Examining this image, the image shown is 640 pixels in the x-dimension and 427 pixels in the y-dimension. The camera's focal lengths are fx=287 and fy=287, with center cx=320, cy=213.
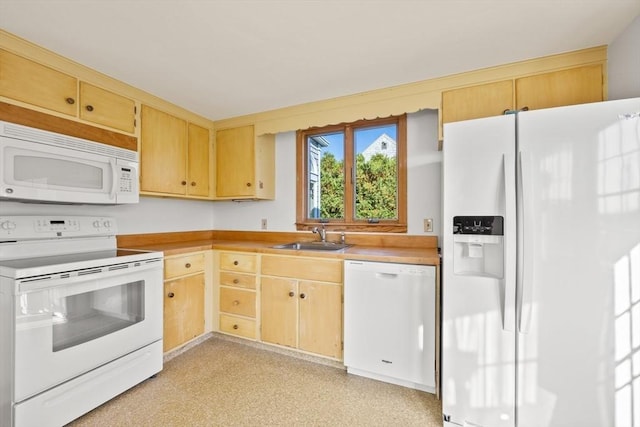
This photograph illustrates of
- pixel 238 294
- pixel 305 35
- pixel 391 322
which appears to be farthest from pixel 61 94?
pixel 391 322

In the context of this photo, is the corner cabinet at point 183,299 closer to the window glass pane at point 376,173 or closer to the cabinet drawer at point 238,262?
the cabinet drawer at point 238,262

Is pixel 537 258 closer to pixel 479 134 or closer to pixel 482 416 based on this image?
pixel 479 134

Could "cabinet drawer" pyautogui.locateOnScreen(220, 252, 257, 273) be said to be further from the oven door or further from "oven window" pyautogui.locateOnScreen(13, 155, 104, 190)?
"oven window" pyautogui.locateOnScreen(13, 155, 104, 190)

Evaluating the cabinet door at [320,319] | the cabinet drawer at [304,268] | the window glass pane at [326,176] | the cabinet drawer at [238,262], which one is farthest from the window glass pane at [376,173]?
the cabinet drawer at [238,262]

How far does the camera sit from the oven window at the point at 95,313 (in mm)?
1616

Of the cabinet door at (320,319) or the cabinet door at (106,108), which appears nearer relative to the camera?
the cabinet door at (106,108)

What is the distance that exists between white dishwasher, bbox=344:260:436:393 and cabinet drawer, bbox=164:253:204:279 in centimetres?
138

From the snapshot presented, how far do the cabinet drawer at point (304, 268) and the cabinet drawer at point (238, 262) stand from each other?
0.13 meters

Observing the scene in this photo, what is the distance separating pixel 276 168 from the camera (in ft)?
10.4

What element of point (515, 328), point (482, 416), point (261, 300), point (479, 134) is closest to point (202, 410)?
point (261, 300)

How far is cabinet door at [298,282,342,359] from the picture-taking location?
7.32ft

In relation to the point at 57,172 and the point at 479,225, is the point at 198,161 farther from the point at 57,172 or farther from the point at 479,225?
the point at 479,225

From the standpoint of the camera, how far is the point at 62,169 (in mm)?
1865

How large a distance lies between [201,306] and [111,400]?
2.95ft
